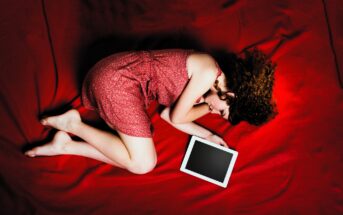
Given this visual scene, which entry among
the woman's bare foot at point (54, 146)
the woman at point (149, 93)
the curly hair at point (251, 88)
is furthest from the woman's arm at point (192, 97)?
the woman's bare foot at point (54, 146)

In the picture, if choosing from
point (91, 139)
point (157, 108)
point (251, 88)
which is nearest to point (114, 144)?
point (91, 139)

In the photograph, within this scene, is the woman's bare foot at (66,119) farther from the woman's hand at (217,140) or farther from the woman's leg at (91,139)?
the woman's hand at (217,140)

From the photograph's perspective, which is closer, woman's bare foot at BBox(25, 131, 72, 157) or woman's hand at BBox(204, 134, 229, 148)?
woman's bare foot at BBox(25, 131, 72, 157)

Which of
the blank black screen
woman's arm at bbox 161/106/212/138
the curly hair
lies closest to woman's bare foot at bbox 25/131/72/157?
woman's arm at bbox 161/106/212/138

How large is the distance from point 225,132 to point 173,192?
40 cm

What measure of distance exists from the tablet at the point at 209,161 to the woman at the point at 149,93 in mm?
192

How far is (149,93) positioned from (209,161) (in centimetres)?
44

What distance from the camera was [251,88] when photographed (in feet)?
3.75

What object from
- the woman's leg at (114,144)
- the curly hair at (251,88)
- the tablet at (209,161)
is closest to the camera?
the curly hair at (251,88)

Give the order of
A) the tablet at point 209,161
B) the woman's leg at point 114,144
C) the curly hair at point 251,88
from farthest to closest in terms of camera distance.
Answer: the tablet at point 209,161 → the woman's leg at point 114,144 → the curly hair at point 251,88

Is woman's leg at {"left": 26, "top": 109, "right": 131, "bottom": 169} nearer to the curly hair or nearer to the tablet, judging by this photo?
the tablet

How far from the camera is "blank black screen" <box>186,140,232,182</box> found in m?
1.42

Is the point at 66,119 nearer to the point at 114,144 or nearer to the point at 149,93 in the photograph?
the point at 114,144

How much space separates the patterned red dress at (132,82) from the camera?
119 centimetres
